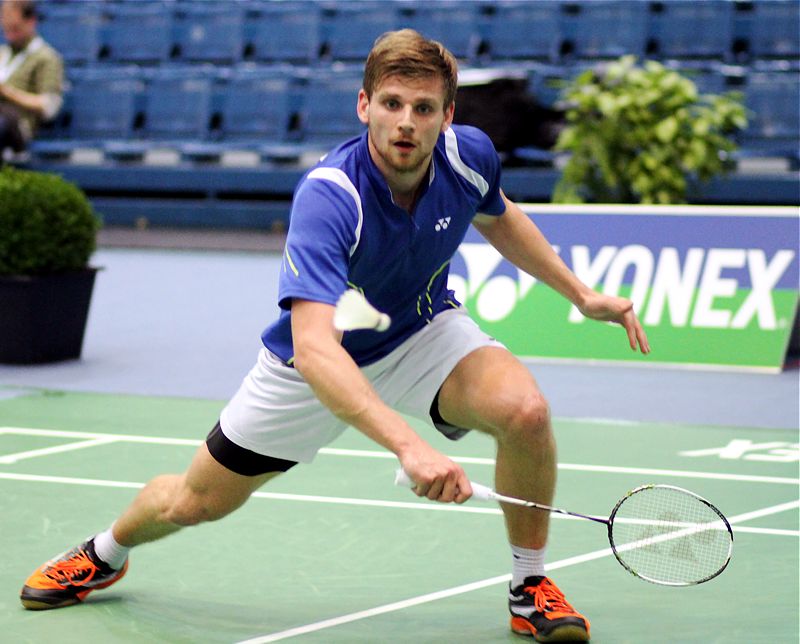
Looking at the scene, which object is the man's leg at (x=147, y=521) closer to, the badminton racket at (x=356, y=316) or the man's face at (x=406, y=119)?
the badminton racket at (x=356, y=316)

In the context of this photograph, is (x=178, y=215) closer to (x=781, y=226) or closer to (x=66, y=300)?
(x=66, y=300)

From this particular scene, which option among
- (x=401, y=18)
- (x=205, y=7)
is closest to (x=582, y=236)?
(x=401, y=18)

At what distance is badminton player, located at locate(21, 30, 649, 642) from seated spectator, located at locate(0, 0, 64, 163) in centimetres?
864

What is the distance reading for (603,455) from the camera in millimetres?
5637

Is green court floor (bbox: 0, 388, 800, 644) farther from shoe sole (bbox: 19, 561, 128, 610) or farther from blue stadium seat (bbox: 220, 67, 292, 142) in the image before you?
blue stadium seat (bbox: 220, 67, 292, 142)

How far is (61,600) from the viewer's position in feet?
12.2

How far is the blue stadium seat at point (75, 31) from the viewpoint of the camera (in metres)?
14.5

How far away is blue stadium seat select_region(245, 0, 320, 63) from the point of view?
44.4 ft

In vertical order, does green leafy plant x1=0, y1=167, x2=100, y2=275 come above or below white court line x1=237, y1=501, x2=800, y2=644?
above

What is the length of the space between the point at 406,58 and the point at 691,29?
372 inches

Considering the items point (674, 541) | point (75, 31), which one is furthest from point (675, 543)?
point (75, 31)

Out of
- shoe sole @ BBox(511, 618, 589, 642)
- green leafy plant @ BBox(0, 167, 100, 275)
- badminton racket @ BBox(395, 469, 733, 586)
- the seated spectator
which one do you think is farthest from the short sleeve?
the seated spectator

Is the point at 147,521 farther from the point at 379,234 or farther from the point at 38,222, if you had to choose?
the point at 38,222

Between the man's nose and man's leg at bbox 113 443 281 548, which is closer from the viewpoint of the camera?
the man's nose
